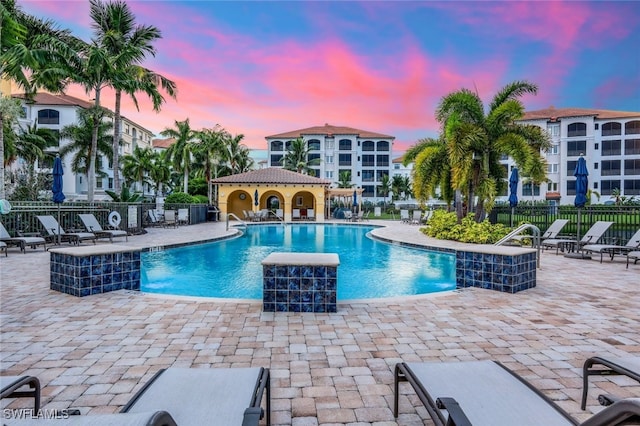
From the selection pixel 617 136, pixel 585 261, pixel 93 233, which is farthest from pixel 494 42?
pixel 617 136

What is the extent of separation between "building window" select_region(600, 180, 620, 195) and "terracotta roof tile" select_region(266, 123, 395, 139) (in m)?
30.1

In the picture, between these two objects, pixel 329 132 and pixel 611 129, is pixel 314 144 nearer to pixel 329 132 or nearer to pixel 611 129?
pixel 329 132

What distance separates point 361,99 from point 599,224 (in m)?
18.1

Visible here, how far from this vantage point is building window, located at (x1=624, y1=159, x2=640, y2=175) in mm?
47000

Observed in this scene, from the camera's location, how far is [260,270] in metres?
9.49

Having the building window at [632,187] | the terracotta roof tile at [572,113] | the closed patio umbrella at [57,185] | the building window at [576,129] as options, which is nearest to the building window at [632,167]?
the building window at [632,187]

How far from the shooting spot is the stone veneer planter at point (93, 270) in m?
5.80

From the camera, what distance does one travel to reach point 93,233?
12.7 m

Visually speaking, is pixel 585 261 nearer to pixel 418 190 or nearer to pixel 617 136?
pixel 418 190

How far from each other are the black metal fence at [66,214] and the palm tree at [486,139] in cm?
1430

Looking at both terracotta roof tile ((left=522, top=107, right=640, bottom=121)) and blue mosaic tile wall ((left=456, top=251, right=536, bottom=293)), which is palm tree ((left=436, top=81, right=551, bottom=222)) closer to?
blue mosaic tile wall ((left=456, top=251, right=536, bottom=293))

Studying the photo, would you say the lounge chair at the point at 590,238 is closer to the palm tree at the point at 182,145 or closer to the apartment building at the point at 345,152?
the palm tree at the point at 182,145

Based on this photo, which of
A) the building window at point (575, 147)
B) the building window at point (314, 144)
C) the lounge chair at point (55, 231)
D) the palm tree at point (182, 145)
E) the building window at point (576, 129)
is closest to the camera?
the lounge chair at point (55, 231)

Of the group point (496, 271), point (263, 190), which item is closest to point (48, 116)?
point (263, 190)
